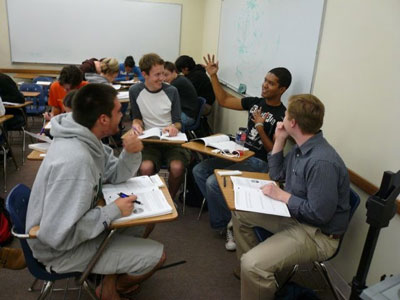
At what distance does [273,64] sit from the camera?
310cm

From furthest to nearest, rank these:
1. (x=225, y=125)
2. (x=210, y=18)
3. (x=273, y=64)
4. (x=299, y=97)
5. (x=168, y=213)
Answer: (x=210, y=18), (x=225, y=125), (x=273, y=64), (x=299, y=97), (x=168, y=213)

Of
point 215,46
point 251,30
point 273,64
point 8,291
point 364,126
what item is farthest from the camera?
point 215,46

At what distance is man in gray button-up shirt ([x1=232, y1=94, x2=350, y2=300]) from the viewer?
5.47 ft

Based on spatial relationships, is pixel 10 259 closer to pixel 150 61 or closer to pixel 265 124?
pixel 150 61

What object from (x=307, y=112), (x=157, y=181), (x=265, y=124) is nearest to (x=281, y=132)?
(x=307, y=112)

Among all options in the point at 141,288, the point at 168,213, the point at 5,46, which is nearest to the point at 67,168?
the point at 168,213

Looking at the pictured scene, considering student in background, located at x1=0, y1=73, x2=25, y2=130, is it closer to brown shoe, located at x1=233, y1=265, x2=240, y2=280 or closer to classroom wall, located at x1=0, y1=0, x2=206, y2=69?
classroom wall, located at x1=0, y1=0, x2=206, y2=69

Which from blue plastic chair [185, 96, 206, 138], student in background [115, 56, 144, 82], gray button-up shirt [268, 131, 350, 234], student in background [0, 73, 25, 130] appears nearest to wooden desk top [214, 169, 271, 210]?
gray button-up shirt [268, 131, 350, 234]

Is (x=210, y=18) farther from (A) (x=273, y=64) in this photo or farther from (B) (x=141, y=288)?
(B) (x=141, y=288)

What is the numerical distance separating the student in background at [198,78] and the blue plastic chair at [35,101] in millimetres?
2241

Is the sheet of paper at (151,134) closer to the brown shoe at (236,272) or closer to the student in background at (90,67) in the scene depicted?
the brown shoe at (236,272)

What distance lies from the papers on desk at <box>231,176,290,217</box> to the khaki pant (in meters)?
0.21

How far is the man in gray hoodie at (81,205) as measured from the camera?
1395 millimetres

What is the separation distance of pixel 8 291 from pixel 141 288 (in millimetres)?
828
